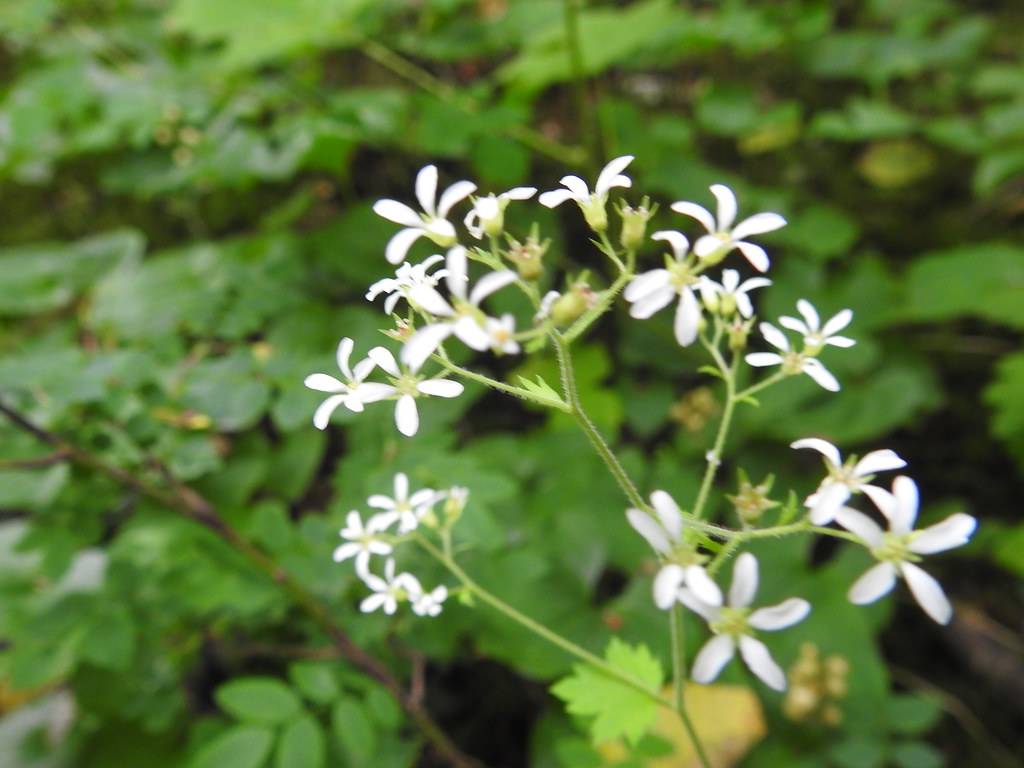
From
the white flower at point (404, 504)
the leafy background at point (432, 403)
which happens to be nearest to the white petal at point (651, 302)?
the white flower at point (404, 504)

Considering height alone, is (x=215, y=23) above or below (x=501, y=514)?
above

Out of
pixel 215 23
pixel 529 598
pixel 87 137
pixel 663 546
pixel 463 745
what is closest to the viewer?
pixel 663 546

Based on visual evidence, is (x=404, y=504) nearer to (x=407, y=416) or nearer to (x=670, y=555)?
(x=407, y=416)

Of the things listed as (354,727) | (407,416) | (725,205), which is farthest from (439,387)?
(354,727)

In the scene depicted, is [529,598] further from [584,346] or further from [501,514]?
[584,346]

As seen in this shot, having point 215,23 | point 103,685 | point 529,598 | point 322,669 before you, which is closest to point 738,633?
point 322,669

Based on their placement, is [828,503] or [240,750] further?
[240,750]

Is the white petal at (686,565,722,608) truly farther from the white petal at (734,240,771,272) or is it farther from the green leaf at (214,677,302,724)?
the green leaf at (214,677,302,724)

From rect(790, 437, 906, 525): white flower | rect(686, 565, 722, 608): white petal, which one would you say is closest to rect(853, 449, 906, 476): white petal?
rect(790, 437, 906, 525): white flower
